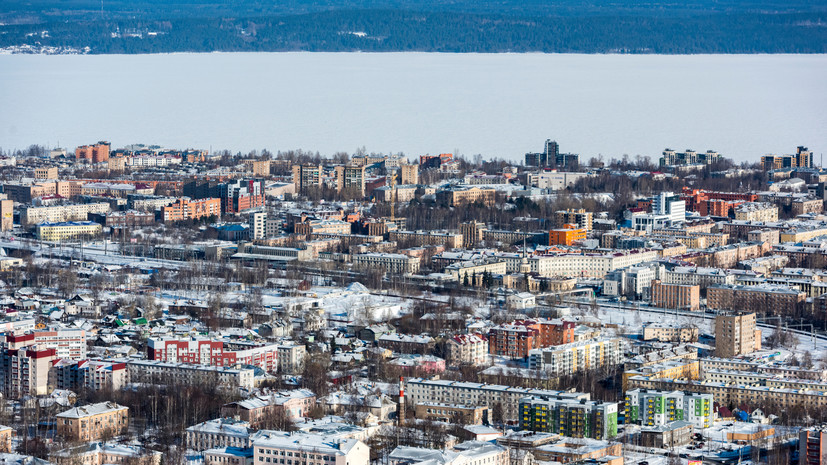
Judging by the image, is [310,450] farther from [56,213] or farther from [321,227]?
[56,213]

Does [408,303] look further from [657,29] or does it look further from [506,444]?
[657,29]

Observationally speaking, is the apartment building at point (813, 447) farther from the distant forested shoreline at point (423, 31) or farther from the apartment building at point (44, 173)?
the distant forested shoreline at point (423, 31)

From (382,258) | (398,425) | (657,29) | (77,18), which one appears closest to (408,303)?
(382,258)

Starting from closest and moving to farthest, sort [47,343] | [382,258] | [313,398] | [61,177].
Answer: [313,398] → [47,343] → [382,258] → [61,177]

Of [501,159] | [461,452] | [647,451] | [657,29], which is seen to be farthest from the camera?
[657,29]

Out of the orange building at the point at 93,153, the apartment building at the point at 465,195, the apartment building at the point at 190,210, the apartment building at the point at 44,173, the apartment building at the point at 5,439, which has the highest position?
the orange building at the point at 93,153

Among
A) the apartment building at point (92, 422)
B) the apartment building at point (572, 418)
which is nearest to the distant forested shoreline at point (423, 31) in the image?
the apartment building at point (92, 422)
